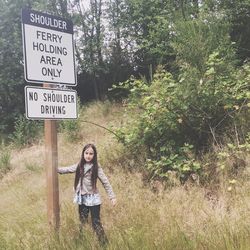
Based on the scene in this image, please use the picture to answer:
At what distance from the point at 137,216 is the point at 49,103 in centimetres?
192

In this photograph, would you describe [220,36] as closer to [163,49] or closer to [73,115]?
[73,115]

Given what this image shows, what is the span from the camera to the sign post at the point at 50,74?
5328 millimetres

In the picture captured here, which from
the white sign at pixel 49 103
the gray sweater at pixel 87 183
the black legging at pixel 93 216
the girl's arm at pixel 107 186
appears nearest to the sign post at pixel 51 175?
the white sign at pixel 49 103

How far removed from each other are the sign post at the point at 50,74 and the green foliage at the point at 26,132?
45.0ft

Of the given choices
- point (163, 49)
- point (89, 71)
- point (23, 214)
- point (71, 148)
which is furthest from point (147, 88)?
point (89, 71)

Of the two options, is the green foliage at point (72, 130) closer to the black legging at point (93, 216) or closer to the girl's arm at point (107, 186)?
the girl's arm at point (107, 186)

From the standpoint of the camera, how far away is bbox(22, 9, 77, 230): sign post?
17.5 feet

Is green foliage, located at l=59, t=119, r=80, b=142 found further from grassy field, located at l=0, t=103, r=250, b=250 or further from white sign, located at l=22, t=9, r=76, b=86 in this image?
white sign, located at l=22, t=9, r=76, b=86

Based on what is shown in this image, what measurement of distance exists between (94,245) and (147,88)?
15.0 feet

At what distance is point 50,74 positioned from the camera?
554 cm

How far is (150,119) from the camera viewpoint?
9141mm

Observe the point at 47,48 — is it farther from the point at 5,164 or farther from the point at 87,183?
the point at 5,164

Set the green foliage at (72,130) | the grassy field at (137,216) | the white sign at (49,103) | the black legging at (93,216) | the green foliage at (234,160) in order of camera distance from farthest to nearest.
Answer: the green foliage at (72,130) → the green foliage at (234,160) → the black legging at (93,216) → the white sign at (49,103) → the grassy field at (137,216)

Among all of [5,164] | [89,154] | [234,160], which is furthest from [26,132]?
[89,154]
